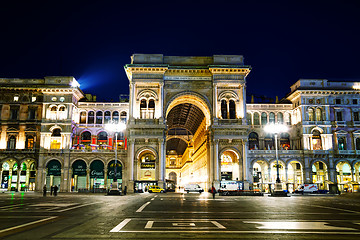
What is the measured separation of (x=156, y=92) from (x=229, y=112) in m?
14.1

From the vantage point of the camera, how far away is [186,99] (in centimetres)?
6650

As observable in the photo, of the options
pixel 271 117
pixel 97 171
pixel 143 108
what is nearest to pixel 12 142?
pixel 97 171

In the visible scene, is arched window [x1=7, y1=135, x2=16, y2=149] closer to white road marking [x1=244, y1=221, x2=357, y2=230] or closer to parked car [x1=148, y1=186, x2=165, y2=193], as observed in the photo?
parked car [x1=148, y1=186, x2=165, y2=193]

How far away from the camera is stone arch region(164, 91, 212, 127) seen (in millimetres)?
62938

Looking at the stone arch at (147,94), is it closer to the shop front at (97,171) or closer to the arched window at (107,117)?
the arched window at (107,117)

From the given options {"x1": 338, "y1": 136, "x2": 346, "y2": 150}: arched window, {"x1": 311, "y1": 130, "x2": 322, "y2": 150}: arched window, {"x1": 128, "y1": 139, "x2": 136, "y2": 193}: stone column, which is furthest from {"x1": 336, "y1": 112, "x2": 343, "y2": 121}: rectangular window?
{"x1": 128, "y1": 139, "x2": 136, "y2": 193}: stone column

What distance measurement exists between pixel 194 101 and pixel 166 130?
28.0 ft

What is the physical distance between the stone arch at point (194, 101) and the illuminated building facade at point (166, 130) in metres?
0.19

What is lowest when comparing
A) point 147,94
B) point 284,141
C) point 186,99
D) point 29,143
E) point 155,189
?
point 155,189

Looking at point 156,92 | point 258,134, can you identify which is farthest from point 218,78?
point 258,134

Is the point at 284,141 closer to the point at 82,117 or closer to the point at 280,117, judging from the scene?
the point at 280,117

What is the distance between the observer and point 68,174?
Result: 216ft

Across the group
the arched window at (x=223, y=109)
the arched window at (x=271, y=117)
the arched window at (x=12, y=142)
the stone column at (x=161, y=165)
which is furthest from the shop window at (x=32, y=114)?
the arched window at (x=271, y=117)

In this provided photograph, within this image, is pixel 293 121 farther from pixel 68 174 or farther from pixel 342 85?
pixel 68 174
